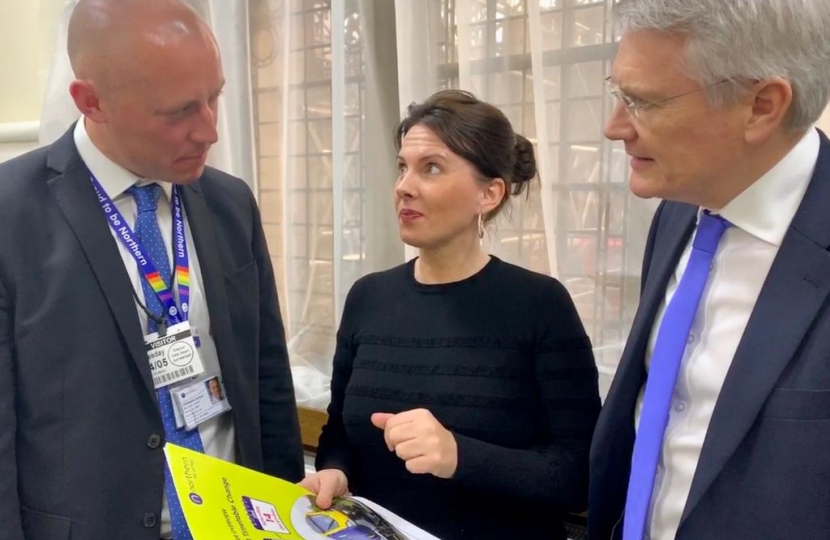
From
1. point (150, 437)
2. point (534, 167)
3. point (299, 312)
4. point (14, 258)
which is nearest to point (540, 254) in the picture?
point (534, 167)

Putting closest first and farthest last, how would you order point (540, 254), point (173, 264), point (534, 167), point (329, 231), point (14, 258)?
point (14, 258) → point (173, 264) → point (534, 167) → point (540, 254) → point (329, 231)

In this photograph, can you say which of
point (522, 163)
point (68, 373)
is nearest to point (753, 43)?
point (522, 163)

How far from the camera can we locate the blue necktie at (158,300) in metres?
1.20

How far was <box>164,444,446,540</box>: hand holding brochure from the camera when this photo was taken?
3.05ft

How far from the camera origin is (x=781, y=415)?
84 centimetres

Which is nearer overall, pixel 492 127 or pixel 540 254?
pixel 492 127

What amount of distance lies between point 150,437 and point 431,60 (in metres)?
1.21

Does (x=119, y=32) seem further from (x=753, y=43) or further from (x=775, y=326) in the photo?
(x=775, y=326)

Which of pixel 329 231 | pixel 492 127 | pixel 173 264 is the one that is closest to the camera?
pixel 173 264

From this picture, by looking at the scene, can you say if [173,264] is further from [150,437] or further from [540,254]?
[540,254]

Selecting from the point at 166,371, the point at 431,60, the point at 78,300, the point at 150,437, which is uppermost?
the point at 431,60

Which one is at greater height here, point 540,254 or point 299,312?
point 540,254

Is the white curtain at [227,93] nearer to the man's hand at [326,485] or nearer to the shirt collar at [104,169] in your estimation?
the shirt collar at [104,169]

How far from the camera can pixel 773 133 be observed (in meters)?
0.89
